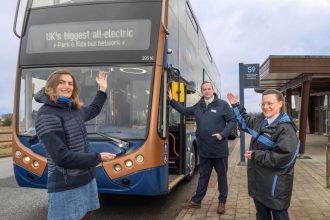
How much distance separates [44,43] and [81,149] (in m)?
3.64

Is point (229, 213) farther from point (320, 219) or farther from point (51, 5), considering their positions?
point (51, 5)

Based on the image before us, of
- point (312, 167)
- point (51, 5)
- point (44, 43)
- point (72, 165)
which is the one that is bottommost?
point (312, 167)

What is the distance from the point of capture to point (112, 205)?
23.3 ft

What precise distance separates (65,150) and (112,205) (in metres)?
4.41

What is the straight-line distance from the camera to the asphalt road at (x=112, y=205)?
251 inches

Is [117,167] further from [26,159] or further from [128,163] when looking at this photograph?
[26,159]

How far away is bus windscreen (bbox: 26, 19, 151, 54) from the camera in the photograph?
6.09 meters

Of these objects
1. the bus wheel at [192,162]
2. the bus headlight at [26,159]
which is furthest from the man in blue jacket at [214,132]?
the bus wheel at [192,162]

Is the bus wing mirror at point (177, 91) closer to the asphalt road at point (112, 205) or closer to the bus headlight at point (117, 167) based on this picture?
the bus headlight at point (117, 167)

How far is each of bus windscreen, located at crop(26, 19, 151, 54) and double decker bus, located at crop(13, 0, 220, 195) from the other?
1 centimetres

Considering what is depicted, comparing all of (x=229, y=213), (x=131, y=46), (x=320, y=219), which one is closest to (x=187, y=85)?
(x=131, y=46)

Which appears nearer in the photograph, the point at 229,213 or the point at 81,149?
the point at 81,149

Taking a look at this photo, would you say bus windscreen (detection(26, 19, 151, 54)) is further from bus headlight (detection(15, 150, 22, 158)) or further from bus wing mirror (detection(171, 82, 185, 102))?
bus headlight (detection(15, 150, 22, 158))

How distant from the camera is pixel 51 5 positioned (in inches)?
256
